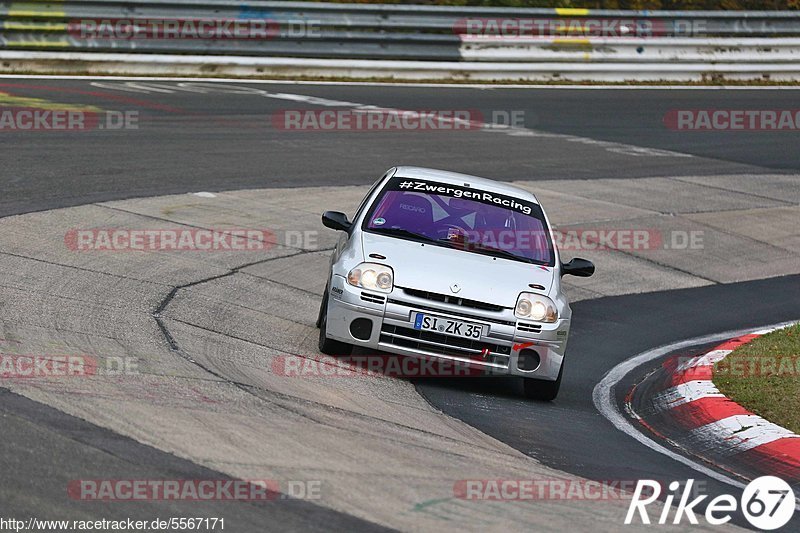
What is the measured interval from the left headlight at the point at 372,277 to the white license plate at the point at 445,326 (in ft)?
1.01

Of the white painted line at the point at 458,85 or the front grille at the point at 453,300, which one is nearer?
the front grille at the point at 453,300

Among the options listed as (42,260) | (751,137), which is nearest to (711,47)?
(751,137)

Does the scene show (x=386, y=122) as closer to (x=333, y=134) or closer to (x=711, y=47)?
(x=333, y=134)

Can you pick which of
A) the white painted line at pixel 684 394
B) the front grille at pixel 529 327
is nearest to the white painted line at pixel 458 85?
the front grille at pixel 529 327

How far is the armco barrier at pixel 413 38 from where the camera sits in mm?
21875

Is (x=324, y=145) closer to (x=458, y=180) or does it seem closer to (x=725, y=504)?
(x=458, y=180)

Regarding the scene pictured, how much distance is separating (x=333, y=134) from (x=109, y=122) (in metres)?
3.44

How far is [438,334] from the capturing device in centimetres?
853

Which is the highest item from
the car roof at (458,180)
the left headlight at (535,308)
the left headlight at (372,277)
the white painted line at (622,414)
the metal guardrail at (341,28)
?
the metal guardrail at (341,28)

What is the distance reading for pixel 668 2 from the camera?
30.3 m

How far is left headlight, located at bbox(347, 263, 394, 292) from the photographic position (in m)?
8.63

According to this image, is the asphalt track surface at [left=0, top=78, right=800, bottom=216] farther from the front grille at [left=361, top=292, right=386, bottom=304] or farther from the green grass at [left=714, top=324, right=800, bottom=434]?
the green grass at [left=714, top=324, right=800, bottom=434]

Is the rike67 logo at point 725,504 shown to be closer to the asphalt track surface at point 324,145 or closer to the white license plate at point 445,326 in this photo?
the white license plate at point 445,326

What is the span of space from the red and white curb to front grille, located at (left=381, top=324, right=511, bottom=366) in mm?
1279
